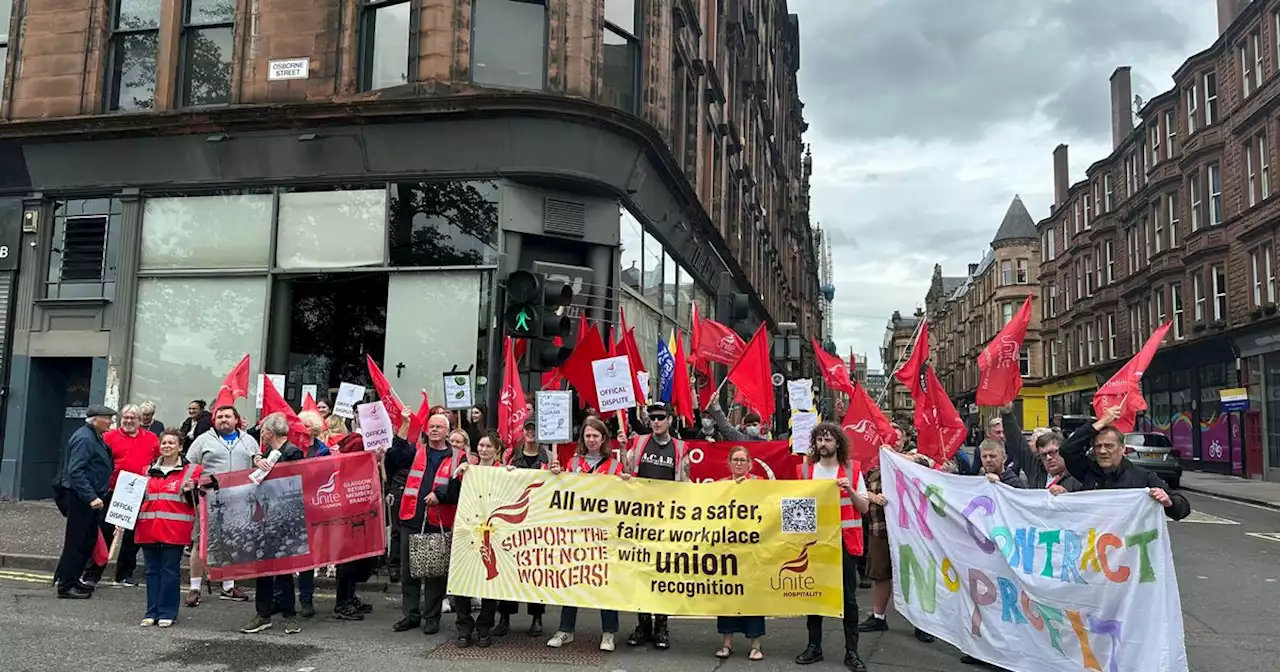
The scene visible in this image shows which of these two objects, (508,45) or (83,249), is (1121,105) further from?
(83,249)

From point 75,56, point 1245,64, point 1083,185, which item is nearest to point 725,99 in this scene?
point 75,56

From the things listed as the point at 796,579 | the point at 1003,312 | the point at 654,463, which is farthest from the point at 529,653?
the point at 1003,312

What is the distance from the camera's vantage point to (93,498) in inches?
327

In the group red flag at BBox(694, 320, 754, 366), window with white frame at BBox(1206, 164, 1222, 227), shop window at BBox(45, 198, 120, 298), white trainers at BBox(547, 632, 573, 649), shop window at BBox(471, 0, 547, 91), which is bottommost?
white trainers at BBox(547, 632, 573, 649)

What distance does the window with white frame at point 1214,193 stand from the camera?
31.5 m

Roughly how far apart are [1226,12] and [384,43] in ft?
102

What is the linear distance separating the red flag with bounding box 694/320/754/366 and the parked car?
55.2 ft

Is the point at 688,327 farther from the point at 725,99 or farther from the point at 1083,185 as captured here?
the point at 1083,185

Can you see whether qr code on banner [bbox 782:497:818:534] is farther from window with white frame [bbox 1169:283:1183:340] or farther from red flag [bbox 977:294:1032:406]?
window with white frame [bbox 1169:283:1183:340]

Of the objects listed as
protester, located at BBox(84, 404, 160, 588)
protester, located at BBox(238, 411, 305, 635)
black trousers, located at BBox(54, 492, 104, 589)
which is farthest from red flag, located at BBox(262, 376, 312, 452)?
black trousers, located at BBox(54, 492, 104, 589)

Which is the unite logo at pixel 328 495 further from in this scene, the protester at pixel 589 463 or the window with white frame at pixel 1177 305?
the window with white frame at pixel 1177 305

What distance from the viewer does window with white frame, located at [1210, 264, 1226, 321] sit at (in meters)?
31.1

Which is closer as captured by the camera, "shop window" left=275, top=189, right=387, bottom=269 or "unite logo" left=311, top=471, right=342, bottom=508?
"unite logo" left=311, top=471, right=342, bottom=508

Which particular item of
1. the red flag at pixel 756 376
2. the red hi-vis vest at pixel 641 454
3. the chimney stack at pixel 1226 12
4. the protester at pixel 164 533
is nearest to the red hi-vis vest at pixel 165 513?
the protester at pixel 164 533
